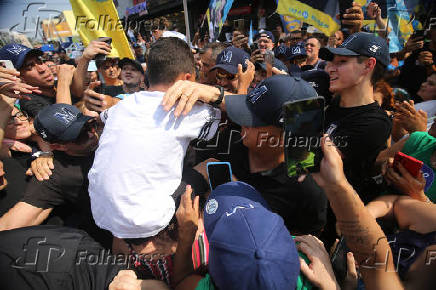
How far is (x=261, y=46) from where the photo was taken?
4.94 meters

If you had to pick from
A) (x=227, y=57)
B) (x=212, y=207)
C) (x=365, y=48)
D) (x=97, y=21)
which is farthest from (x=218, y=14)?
(x=212, y=207)

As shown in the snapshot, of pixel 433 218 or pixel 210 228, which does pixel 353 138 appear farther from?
pixel 210 228

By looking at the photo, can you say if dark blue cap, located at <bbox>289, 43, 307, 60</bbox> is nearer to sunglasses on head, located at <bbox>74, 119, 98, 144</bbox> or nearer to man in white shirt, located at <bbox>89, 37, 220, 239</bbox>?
man in white shirt, located at <bbox>89, 37, 220, 239</bbox>

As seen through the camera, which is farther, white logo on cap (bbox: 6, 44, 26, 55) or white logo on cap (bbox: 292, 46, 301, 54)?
white logo on cap (bbox: 292, 46, 301, 54)

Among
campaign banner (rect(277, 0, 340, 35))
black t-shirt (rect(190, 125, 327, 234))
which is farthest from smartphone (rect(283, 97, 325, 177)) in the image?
campaign banner (rect(277, 0, 340, 35))

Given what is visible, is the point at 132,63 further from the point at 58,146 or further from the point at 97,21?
the point at 58,146

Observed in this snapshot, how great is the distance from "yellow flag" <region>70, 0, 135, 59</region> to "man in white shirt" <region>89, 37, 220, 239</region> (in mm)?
2331

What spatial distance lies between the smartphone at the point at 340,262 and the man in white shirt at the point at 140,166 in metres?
0.92

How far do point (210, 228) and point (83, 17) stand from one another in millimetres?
3540

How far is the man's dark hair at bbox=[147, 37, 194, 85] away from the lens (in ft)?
5.56

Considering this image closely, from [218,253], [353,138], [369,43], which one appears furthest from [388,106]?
[218,253]

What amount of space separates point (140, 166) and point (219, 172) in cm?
43

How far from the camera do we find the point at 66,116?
1925mm

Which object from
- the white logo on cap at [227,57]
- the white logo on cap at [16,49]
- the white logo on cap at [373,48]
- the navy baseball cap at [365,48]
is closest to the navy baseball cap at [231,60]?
the white logo on cap at [227,57]
